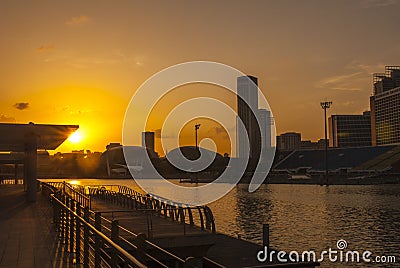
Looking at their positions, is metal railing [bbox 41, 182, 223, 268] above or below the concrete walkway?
above

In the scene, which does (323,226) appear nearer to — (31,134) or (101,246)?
(31,134)

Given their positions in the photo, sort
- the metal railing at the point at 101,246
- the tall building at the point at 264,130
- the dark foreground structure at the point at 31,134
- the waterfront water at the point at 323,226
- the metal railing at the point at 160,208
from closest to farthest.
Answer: the metal railing at the point at 101,246
the metal railing at the point at 160,208
the waterfront water at the point at 323,226
the dark foreground structure at the point at 31,134
the tall building at the point at 264,130

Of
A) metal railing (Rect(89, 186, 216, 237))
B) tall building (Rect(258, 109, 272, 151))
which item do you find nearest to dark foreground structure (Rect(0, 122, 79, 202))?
metal railing (Rect(89, 186, 216, 237))

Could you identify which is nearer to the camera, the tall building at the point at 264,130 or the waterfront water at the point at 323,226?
the waterfront water at the point at 323,226

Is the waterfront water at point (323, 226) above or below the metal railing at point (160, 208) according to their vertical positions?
below

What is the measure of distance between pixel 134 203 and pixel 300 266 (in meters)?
25.6

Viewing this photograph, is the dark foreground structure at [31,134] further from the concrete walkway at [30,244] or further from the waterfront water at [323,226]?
the waterfront water at [323,226]

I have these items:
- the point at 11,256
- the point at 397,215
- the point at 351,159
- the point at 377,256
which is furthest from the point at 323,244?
the point at 351,159

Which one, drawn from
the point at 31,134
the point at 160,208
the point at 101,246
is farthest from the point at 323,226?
the point at 101,246

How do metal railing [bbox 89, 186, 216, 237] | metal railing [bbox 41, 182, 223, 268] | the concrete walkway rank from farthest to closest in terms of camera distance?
metal railing [bbox 89, 186, 216, 237], the concrete walkway, metal railing [bbox 41, 182, 223, 268]

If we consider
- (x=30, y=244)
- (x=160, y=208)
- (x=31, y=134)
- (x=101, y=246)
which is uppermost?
(x=31, y=134)

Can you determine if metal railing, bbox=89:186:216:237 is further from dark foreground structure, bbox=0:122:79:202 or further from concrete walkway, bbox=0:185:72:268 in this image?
dark foreground structure, bbox=0:122:79:202

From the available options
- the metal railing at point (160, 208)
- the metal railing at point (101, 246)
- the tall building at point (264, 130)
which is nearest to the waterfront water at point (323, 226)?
the metal railing at point (160, 208)

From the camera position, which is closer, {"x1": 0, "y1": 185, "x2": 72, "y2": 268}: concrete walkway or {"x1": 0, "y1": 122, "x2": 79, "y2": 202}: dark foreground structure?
{"x1": 0, "y1": 185, "x2": 72, "y2": 268}: concrete walkway
